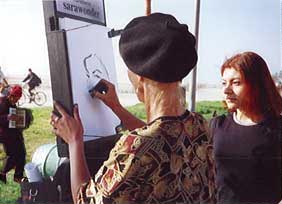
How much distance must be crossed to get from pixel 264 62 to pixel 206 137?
2.06 ft

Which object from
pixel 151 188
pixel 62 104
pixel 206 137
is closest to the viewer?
pixel 151 188

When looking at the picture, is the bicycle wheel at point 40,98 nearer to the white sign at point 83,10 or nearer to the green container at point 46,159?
the green container at point 46,159

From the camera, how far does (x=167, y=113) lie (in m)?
1.25

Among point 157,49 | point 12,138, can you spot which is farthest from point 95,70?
point 157,49

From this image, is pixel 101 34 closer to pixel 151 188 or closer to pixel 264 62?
pixel 264 62

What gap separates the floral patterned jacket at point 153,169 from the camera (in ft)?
3.85

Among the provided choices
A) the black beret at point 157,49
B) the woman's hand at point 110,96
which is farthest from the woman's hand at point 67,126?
the black beret at point 157,49

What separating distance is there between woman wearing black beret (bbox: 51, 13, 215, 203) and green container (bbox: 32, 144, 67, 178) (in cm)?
51

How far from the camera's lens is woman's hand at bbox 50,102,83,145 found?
5.16 ft

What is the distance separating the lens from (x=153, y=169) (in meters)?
1.18

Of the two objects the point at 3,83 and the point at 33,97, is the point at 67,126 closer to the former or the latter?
the point at 33,97

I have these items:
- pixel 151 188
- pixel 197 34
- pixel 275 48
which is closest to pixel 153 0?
pixel 197 34

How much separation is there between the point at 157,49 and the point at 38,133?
839 millimetres

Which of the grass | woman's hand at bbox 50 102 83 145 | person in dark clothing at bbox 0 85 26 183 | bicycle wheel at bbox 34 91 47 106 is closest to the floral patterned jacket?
woman's hand at bbox 50 102 83 145
